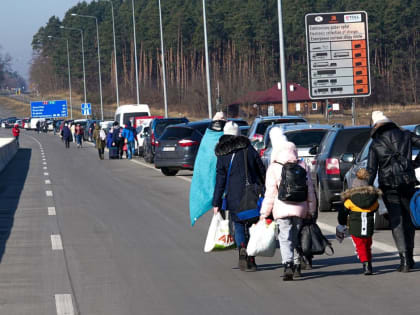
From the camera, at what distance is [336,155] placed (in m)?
→ 16.0

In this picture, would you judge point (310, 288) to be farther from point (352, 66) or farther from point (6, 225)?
point (352, 66)

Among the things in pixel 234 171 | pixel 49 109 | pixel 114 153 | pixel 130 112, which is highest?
pixel 49 109

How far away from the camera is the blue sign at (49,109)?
107062 millimetres

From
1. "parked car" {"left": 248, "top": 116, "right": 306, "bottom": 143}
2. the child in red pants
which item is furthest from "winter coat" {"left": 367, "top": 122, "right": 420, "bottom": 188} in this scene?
"parked car" {"left": 248, "top": 116, "right": 306, "bottom": 143}

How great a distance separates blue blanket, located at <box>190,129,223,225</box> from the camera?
1015cm

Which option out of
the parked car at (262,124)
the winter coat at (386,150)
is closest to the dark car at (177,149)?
the parked car at (262,124)

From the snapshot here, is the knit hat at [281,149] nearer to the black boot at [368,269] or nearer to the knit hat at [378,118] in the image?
the knit hat at [378,118]

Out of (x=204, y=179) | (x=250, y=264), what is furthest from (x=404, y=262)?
(x=204, y=179)

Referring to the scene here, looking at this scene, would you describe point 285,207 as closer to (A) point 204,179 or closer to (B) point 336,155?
(A) point 204,179

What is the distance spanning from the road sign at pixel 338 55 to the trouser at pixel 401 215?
22.4 metres

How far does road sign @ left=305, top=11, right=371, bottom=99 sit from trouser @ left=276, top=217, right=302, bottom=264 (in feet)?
75.4

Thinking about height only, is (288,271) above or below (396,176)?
below

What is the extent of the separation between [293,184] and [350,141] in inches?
283

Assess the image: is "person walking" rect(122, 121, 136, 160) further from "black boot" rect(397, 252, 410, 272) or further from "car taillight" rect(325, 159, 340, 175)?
"black boot" rect(397, 252, 410, 272)
